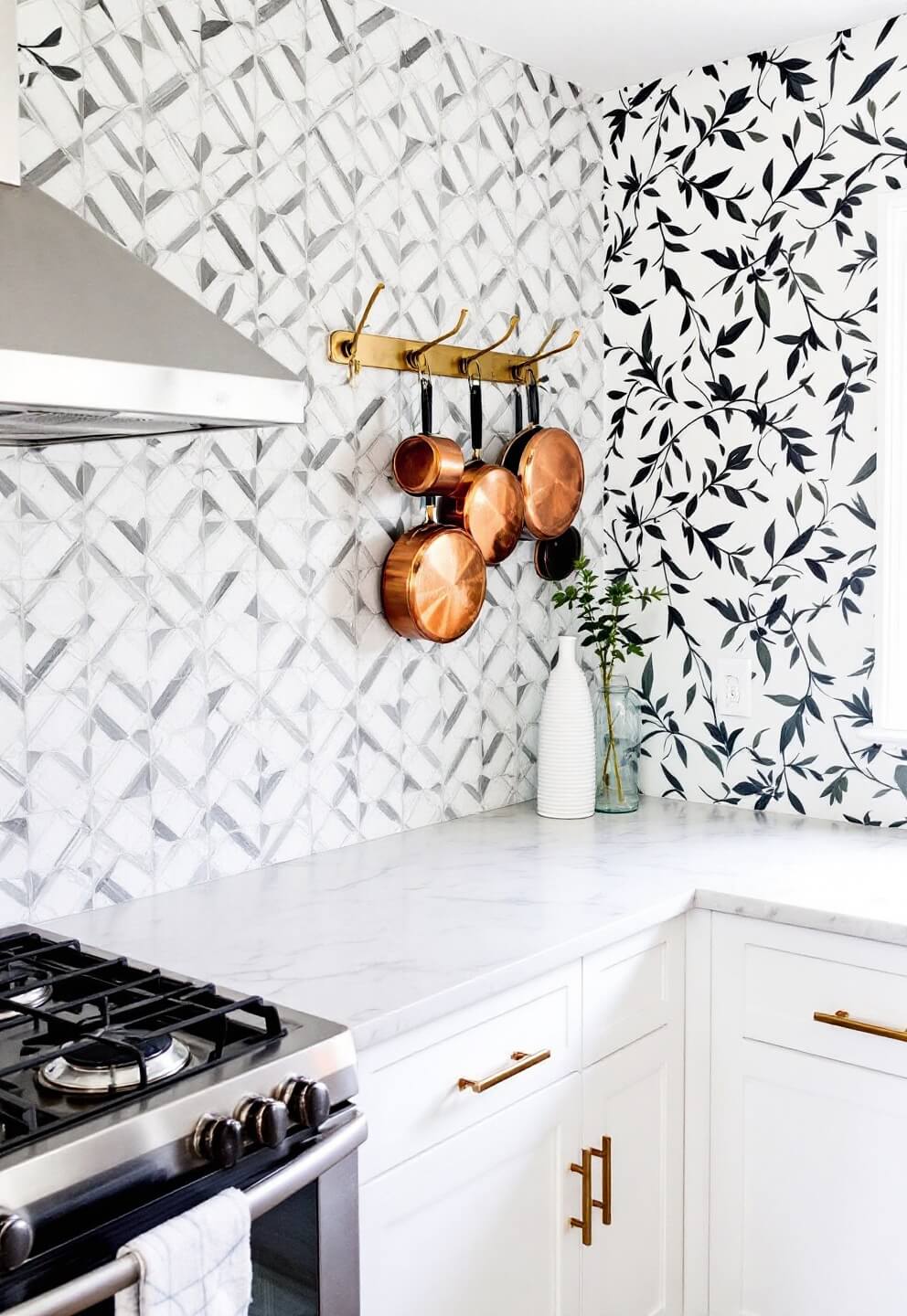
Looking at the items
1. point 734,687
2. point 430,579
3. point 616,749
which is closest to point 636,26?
point 430,579

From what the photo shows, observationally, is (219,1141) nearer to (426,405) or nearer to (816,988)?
(816,988)

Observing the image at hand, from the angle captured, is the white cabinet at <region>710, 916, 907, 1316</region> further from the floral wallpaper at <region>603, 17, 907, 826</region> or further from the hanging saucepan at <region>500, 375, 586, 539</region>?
the hanging saucepan at <region>500, 375, 586, 539</region>

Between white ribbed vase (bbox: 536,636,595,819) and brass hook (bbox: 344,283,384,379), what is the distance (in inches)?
26.2

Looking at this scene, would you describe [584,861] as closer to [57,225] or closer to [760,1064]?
[760,1064]

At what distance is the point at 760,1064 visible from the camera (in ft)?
6.40

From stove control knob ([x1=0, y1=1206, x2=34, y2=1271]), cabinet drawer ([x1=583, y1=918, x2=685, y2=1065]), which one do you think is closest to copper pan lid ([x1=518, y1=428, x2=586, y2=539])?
cabinet drawer ([x1=583, y1=918, x2=685, y2=1065])

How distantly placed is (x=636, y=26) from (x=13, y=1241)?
2.20 meters

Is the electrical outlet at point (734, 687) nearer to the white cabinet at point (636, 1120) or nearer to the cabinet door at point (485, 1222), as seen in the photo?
the white cabinet at point (636, 1120)

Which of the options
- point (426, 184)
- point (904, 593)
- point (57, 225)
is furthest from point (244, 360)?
point (904, 593)

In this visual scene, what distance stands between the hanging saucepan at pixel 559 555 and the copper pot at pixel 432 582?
12.0 inches

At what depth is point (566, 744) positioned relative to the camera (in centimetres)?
248

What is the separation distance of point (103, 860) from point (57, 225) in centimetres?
88

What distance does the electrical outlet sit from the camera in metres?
2.57

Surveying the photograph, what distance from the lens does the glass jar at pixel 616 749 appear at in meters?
2.58
